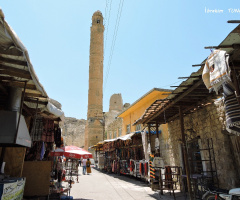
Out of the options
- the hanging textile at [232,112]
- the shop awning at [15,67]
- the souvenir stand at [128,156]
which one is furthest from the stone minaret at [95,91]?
the hanging textile at [232,112]

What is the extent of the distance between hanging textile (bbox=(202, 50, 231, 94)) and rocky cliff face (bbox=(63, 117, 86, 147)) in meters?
46.4

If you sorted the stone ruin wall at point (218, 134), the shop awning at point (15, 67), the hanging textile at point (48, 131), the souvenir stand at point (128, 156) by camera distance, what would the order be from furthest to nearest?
the souvenir stand at point (128, 156), the hanging textile at point (48, 131), the stone ruin wall at point (218, 134), the shop awning at point (15, 67)

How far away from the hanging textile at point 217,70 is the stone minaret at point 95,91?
87.9ft

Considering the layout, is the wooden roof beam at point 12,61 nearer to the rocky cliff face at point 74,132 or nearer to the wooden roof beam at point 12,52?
the wooden roof beam at point 12,52

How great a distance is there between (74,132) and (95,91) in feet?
71.8

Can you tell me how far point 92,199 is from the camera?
6.44m

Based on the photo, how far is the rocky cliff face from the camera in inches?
1871

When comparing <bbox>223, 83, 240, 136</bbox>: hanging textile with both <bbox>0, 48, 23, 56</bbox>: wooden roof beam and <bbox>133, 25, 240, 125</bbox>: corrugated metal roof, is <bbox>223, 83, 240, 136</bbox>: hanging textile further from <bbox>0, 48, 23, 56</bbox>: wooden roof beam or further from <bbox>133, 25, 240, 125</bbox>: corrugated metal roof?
<bbox>0, 48, 23, 56</bbox>: wooden roof beam

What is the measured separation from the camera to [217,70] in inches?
121

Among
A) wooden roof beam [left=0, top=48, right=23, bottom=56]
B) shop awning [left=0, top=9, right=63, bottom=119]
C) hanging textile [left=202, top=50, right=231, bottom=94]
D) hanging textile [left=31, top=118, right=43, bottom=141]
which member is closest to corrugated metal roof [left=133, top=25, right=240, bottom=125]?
hanging textile [left=202, top=50, right=231, bottom=94]

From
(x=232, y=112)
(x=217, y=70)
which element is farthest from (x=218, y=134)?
(x=217, y=70)

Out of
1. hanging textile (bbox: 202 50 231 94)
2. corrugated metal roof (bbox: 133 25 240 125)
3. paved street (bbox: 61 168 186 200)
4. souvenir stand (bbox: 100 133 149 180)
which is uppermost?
corrugated metal roof (bbox: 133 25 240 125)

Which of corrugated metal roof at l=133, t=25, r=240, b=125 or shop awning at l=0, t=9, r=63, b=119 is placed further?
corrugated metal roof at l=133, t=25, r=240, b=125

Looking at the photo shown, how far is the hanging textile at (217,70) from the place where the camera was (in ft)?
9.59
